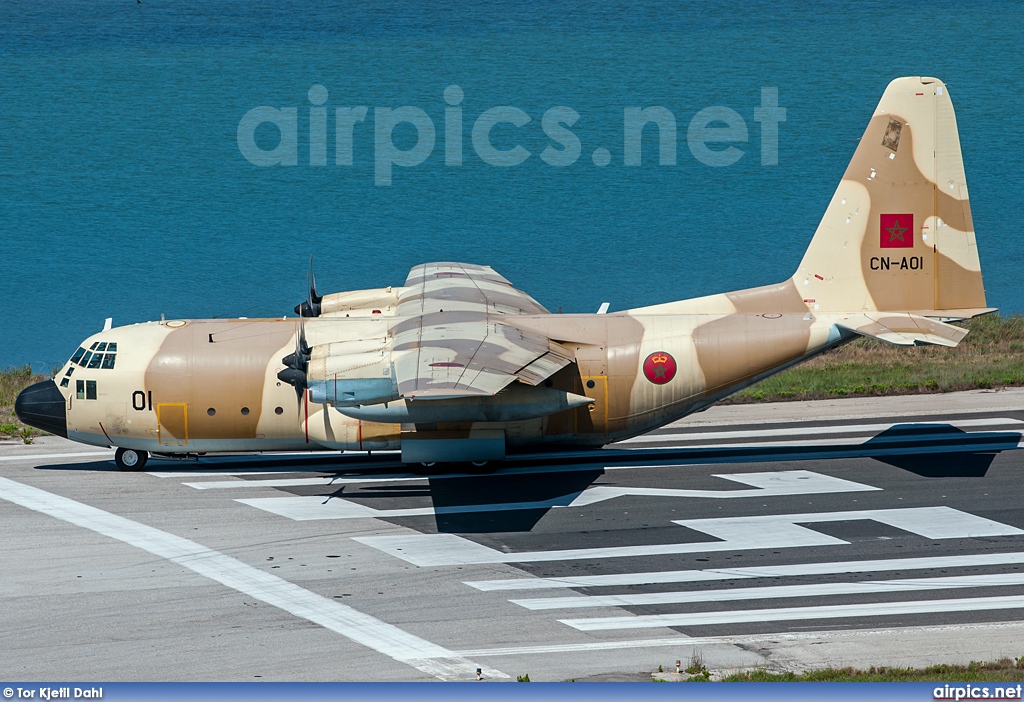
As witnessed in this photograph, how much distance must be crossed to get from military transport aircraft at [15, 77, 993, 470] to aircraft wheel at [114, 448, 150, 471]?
0.05m

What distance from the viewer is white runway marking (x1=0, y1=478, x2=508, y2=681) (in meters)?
18.2

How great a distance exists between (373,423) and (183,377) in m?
5.03

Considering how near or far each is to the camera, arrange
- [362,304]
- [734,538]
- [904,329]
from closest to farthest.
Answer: [734,538], [904,329], [362,304]

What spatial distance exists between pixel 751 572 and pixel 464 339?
850 centimetres

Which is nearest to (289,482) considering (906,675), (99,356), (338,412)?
(338,412)

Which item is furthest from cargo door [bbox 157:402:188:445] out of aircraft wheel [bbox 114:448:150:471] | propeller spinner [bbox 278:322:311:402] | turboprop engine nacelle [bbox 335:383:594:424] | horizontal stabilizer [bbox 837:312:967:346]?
horizontal stabilizer [bbox 837:312:967:346]

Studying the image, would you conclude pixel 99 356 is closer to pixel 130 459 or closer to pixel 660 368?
pixel 130 459

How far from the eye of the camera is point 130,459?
29969mm

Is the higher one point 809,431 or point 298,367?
point 298,367

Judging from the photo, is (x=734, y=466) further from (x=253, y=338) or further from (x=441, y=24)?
(x=441, y=24)

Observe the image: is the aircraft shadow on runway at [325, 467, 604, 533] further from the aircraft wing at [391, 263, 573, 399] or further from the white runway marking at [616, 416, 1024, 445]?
the white runway marking at [616, 416, 1024, 445]

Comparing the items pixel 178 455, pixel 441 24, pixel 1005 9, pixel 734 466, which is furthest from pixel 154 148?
pixel 1005 9

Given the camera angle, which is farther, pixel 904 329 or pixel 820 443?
pixel 820 443

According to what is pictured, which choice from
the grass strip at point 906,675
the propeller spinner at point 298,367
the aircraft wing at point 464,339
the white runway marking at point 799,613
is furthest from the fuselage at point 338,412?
the grass strip at point 906,675
